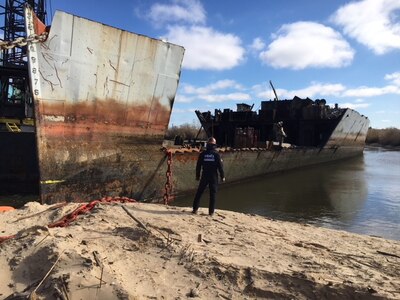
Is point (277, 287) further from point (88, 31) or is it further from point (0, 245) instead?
point (88, 31)

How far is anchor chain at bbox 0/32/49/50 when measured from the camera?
7.35 m

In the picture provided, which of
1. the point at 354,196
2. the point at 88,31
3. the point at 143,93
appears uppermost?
the point at 88,31

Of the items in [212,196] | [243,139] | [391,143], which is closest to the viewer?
[212,196]

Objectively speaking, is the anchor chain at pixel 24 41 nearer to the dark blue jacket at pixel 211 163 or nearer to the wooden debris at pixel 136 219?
the wooden debris at pixel 136 219

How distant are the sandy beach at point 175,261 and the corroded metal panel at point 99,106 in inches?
95.9

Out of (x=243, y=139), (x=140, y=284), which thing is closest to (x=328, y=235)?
(x=140, y=284)

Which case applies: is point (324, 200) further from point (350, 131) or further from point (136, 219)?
point (350, 131)

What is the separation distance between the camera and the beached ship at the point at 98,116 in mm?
7730

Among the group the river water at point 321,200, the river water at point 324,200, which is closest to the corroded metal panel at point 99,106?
the river water at point 321,200

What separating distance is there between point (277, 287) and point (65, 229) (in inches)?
106

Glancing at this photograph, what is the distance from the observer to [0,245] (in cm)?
446

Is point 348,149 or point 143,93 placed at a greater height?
point 143,93

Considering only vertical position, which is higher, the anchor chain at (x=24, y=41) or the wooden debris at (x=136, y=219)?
the anchor chain at (x=24, y=41)

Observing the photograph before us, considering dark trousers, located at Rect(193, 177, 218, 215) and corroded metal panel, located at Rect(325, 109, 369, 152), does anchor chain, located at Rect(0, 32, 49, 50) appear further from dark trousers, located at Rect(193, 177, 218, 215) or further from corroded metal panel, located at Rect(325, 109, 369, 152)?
corroded metal panel, located at Rect(325, 109, 369, 152)
